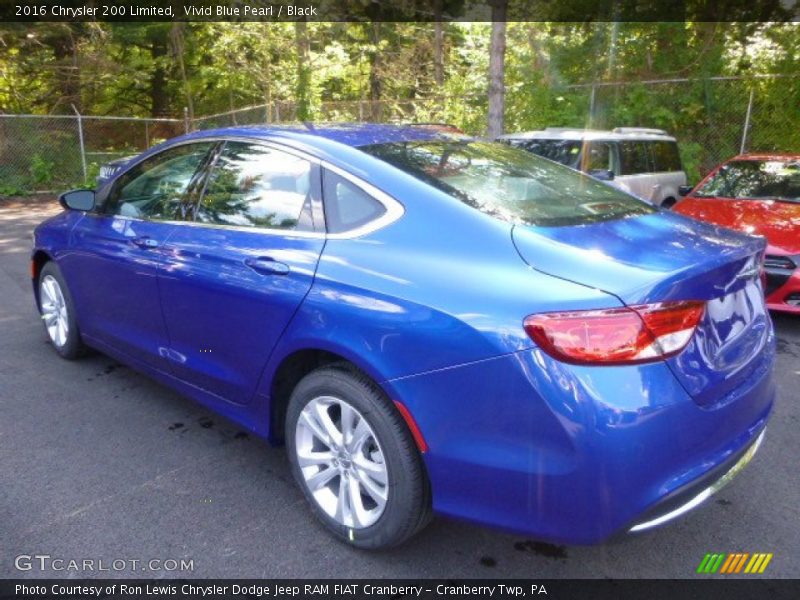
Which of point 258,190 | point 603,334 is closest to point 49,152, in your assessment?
point 258,190

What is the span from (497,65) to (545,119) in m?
3.21

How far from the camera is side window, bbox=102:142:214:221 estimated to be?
10.9ft

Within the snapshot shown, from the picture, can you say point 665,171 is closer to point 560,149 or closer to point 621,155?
point 621,155

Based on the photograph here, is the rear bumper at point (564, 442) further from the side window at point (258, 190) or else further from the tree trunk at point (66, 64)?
the tree trunk at point (66, 64)

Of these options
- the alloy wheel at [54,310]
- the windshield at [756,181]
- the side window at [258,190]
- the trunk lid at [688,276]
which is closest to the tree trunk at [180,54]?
the alloy wheel at [54,310]

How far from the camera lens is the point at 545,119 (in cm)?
1386

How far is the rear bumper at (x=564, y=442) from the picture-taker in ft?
6.05

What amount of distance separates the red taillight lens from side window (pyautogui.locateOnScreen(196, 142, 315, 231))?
3.81 feet

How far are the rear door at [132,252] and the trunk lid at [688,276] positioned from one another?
1999mm

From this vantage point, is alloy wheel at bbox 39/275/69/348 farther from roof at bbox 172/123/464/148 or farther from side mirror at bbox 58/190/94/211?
roof at bbox 172/123/464/148

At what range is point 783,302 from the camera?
487 cm

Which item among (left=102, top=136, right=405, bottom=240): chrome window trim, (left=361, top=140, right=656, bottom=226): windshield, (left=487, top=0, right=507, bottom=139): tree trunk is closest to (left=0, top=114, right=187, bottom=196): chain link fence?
(left=487, top=0, right=507, bottom=139): tree trunk

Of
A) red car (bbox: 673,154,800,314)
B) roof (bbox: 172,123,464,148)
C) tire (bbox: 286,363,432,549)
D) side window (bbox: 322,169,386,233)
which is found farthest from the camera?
red car (bbox: 673,154,800,314)

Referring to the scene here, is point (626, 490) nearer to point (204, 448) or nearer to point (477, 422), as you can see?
point (477, 422)
